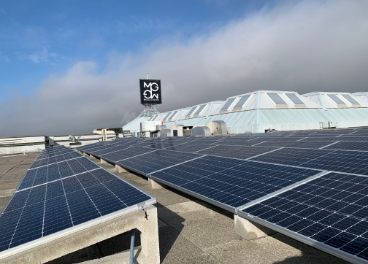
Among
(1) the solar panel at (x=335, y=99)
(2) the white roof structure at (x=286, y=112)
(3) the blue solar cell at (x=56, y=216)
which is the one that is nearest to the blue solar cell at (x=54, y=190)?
(3) the blue solar cell at (x=56, y=216)

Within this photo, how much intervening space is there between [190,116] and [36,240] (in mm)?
62412

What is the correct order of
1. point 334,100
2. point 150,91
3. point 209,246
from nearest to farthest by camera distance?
1. point 209,246
2. point 334,100
3. point 150,91

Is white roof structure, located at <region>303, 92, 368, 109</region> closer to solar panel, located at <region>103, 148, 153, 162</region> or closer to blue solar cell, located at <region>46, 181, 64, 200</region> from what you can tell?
solar panel, located at <region>103, 148, 153, 162</region>

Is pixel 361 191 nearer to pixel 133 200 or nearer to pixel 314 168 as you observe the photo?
pixel 314 168

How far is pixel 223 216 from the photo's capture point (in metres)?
8.14

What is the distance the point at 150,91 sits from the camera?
88.8 m

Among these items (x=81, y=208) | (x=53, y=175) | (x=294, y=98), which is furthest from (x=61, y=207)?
(x=294, y=98)

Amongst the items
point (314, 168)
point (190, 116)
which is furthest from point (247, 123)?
point (314, 168)

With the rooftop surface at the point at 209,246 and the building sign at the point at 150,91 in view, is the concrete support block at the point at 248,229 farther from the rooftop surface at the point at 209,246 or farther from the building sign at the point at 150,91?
the building sign at the point at 150,91

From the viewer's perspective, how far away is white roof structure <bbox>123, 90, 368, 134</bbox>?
4247cm

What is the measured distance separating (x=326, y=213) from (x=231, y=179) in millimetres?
3330

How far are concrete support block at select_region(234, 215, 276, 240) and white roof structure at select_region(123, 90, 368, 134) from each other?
35534mm

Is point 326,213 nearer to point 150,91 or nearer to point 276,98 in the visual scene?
point 276,98

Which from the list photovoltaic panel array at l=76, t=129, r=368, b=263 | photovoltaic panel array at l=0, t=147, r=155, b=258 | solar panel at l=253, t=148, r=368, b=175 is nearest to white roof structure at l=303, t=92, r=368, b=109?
solar panel at l=253, t=148, r=368, b=175
